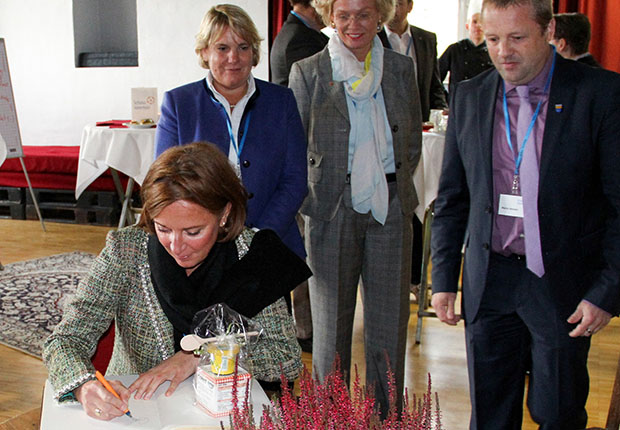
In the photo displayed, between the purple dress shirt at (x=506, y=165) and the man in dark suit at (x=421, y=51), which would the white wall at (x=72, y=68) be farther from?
the purple dress shirt at (x=506, y=165)

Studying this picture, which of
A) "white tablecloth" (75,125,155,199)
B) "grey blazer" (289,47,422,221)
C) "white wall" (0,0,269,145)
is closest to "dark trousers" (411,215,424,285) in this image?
"white tablecloth" (75,125,155,199)

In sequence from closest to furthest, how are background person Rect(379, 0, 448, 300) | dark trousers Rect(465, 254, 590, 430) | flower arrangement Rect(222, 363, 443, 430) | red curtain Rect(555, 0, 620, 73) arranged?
flower arrangement Rect(222, 363, 443, 430)
dark trousers Rect(465, 254, 590, 430)
background person Rect(379, 0, 448, 300)
red curtain Rect(555, 0, 620, 73)

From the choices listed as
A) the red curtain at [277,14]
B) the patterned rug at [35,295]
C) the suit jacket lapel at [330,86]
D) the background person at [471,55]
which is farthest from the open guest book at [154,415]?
the red curtain at [277,14]

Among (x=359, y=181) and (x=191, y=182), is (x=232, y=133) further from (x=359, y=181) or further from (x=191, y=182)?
(x=191, y=182)

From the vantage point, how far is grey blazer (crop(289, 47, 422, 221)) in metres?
2.39

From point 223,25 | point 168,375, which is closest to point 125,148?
point 223,25

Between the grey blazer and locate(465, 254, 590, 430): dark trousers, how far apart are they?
688 millimetres

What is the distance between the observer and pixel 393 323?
2502 millimetres

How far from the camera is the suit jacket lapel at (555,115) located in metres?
1.67

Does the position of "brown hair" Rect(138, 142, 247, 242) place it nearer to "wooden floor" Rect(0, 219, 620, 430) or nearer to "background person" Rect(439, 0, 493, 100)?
"wooden floor" Rect(0, 219, 620, 430)

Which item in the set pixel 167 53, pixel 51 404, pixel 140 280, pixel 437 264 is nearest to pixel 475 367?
pixel 437 264

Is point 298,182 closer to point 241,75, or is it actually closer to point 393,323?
point 241,75

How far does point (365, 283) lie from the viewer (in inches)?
100

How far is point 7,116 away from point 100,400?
535cm
